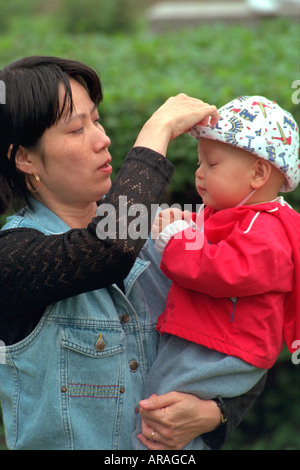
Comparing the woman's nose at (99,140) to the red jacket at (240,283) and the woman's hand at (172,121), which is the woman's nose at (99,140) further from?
the red jacket at (240,283)

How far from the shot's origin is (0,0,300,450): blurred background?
459cm

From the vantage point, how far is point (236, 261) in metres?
2.23

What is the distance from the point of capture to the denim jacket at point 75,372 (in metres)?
2.29

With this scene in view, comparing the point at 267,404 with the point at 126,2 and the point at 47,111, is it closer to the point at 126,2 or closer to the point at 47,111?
the point at 47,111

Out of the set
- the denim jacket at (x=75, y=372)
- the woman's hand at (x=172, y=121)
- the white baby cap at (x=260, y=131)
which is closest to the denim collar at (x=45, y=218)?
the denim jacket at (x=75, y=372)

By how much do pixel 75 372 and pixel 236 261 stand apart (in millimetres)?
645

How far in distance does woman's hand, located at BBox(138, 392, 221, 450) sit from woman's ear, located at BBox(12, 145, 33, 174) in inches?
35.3

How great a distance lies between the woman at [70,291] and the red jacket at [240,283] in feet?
0.66

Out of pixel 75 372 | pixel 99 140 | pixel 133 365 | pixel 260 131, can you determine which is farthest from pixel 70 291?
pixel 260 131

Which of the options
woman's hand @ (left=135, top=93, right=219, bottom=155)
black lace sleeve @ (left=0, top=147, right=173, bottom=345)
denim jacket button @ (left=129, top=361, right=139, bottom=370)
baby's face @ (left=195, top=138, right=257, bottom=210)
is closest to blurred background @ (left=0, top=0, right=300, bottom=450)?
baby's face @ (left=195, top=138, right=257, bottom=210)

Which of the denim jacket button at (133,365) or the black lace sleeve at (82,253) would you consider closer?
the black lace sleeve at (82,253)

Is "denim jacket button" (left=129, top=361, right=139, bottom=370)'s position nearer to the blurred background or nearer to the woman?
the woman

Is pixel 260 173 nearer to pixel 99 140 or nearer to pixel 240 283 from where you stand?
pixel 240 283

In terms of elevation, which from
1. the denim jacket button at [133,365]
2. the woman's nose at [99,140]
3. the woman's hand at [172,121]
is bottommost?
the denim jacket button at [133,365]
